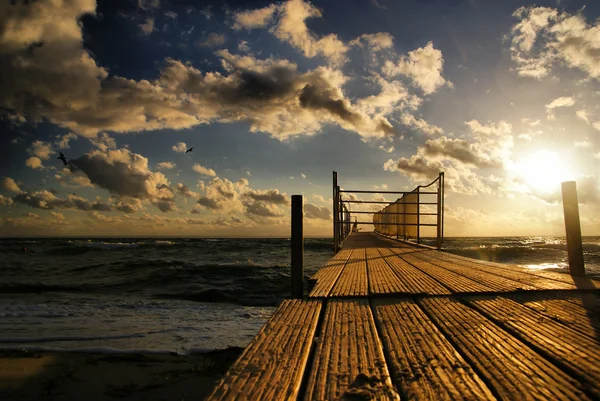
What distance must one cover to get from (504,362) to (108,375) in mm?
5033

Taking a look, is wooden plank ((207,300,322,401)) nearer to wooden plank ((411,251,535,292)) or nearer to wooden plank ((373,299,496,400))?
wooden plank ((373,299,496,400))

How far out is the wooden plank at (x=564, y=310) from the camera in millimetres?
1818

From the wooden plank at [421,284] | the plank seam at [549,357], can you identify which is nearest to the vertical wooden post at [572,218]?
the wooden plank at [421,284]

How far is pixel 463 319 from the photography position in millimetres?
1972

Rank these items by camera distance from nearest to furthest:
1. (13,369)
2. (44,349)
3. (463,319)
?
(463,319) → (13,369) → (44,349)

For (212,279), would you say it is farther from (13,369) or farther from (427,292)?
(427,292)

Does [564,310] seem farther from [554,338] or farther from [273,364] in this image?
[273,364]

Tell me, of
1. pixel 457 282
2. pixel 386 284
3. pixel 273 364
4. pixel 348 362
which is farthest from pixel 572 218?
pixel 273 364

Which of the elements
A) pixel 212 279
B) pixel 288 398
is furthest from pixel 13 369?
pixel 212 279

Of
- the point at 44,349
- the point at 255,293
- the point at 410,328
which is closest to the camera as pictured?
the point at 410,328

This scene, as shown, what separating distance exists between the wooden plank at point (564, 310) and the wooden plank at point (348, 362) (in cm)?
107

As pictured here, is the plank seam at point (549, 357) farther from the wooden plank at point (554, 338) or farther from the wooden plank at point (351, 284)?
the wooden plank at point (351, 284)

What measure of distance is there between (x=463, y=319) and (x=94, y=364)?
521 centimetres

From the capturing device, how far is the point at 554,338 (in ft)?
5.34
